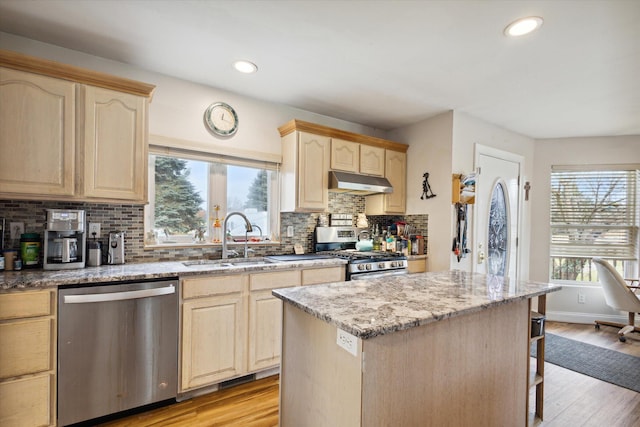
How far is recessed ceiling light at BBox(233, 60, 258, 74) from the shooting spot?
2.41m

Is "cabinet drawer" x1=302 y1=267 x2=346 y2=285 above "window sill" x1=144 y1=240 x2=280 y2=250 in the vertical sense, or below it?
below

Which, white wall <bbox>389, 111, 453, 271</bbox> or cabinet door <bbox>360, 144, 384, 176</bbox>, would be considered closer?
white wall <bbox>389, 111, 453, 271</bbox>

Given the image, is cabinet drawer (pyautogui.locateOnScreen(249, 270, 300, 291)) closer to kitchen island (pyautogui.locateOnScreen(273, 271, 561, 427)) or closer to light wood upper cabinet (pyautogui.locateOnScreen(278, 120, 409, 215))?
light wood upper cabinet (pyautogui.locateOnScreen(278, 120, 409, 215))

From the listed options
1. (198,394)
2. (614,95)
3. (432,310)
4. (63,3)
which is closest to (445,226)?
(614,95)

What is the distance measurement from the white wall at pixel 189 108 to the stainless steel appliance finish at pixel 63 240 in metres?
0.90

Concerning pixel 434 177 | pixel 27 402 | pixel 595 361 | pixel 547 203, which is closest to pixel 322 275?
pixel 434 177

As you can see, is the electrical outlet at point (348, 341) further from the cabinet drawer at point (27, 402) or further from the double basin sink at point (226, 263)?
the cabinet drawer at point (27, 402)

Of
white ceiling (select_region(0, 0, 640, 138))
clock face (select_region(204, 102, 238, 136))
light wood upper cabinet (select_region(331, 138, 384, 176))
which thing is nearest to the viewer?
white ceiling (select_region(0, 0, 640, 138))

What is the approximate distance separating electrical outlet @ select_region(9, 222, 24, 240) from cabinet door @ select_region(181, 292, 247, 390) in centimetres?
121

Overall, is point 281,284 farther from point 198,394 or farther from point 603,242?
point 603,242

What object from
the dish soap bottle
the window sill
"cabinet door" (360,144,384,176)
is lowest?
the window sill

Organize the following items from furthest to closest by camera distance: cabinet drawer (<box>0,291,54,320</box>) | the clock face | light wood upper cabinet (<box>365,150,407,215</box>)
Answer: light wood upper cabinet (<box>365,150,407,215</box>)
the clock face
cabinet drawer (<box>0,291,54,320</box>)

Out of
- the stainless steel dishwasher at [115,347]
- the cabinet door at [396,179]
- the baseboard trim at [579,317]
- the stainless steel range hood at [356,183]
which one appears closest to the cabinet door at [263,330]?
the stainless steel dishwasher at [115,347]

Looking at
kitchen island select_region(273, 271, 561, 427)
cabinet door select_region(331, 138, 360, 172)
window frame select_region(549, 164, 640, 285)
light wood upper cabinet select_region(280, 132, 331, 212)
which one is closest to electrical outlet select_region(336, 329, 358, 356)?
kitchen island select_region(273, 271, 561, 427)
